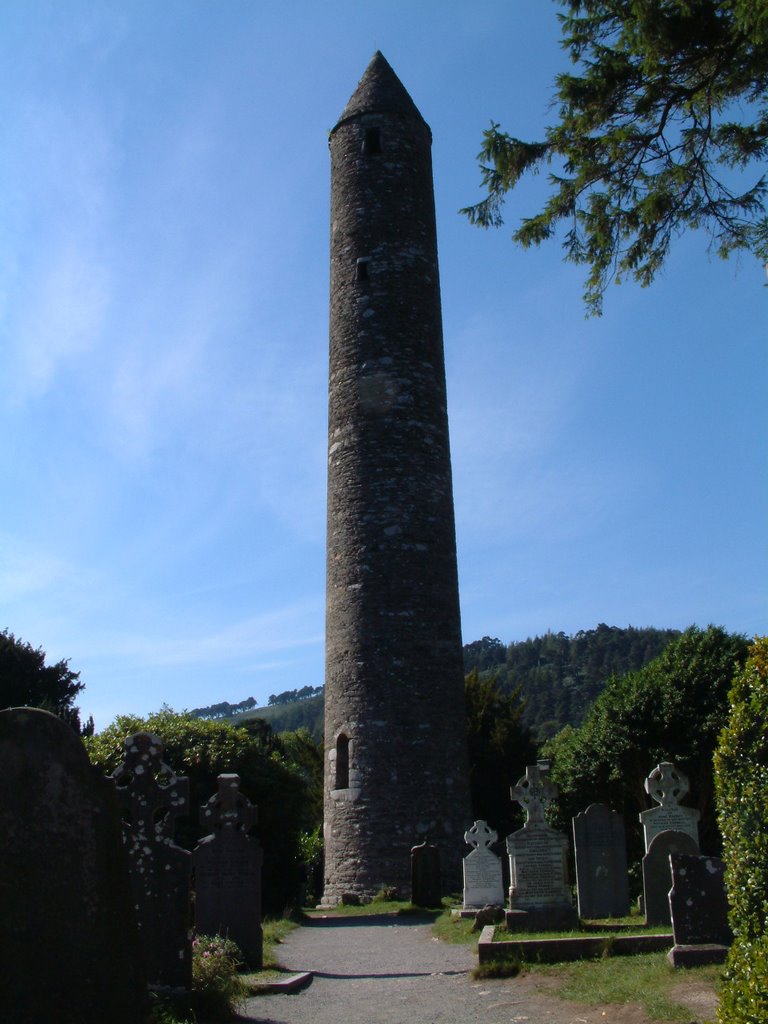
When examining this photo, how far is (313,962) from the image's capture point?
10430 mm

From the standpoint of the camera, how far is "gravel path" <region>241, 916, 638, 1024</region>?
7.02 metres

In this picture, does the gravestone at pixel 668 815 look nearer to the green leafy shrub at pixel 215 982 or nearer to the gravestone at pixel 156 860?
the green leafy shrub at pixel 215 982

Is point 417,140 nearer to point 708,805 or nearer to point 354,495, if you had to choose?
point 354,495

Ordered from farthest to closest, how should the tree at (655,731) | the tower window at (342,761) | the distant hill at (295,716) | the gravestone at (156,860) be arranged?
1. the distant hill at (295,716)
2. the tower window at (342,761)
3. the tree at (655,731)
4. the gravestone at (156,860)

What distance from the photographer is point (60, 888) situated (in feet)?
13.1

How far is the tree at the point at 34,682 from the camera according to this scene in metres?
31.1

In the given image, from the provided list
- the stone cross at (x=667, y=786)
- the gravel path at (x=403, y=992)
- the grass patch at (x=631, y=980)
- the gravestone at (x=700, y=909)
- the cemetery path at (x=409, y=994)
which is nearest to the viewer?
the grass patch at (x=631, y=980)

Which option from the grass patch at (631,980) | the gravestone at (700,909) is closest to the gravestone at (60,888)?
the grass patch at (631,980)

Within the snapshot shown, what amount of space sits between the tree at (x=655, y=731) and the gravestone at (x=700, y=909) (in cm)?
913

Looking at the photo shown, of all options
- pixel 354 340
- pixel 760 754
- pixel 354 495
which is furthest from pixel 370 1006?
pixel 354 340

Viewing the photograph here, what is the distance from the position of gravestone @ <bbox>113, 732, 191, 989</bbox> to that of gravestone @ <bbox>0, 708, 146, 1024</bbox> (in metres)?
3.03

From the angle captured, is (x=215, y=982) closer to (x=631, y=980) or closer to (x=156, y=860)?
(x=156, y=860)

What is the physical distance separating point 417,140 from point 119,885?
2000 cm

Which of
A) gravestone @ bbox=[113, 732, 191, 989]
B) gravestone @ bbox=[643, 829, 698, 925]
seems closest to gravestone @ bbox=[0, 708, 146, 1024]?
gravestone @ bbox=[113, 732, 191, 989]
